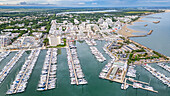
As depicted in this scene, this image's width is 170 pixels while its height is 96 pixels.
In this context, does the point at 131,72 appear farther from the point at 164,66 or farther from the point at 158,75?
the point at 164,66

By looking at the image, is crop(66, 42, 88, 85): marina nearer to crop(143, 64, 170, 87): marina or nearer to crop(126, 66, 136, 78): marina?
crop(126, 66, 136, 78): marina

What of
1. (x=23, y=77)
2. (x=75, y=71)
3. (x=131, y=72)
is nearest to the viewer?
(x=23, y=77)

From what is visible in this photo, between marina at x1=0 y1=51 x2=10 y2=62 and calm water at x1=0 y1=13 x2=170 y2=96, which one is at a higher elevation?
marina at x1=0 y1=51 x2=10 y2=62

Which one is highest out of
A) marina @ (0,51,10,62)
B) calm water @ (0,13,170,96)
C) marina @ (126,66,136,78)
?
marina @ (0,51,10,62)

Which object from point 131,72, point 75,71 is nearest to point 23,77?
point 75,71

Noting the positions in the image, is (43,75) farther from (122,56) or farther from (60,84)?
(122,56)

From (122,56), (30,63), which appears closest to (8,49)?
(30,63)

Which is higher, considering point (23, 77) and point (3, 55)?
point (3, 55)

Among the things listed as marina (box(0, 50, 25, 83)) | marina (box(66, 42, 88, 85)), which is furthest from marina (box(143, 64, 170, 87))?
marina (box(0, 50, 25, 83))
